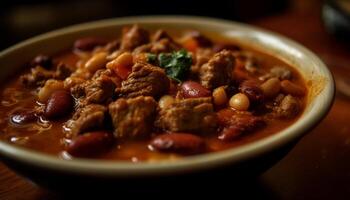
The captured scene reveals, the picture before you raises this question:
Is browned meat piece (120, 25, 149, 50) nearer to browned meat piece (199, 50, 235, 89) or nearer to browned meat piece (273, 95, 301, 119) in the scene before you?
browned meat piece (199, 50, 235, 89)

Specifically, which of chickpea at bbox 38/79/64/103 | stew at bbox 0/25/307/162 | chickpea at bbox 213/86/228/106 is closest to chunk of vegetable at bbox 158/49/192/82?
stew at bbox 0/25/307/162

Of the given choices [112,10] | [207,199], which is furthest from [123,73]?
[112,10]

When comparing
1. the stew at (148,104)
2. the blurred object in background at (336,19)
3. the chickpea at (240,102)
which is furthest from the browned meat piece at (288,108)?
the blurred object in background at (336,19)

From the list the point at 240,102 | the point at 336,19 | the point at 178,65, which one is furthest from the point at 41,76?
the point at 336,19

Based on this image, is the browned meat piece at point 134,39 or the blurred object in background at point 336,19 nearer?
the browned meat piece at point 134,39

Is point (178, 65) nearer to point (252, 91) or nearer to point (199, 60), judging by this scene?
point (199, 60)

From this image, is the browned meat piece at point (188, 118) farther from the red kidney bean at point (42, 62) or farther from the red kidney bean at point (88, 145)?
the red kidney bean at point (42, 62)

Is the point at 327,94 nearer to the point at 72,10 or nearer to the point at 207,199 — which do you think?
the point at 207,199
